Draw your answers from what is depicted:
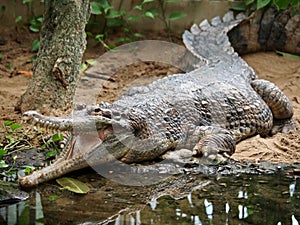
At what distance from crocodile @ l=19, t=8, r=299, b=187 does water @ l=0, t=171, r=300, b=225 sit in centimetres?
28

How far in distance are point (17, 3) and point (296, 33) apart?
3.57 metres

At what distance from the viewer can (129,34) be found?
8.01m

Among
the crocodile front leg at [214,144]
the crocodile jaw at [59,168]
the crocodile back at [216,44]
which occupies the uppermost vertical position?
the crocodile back at [216,44]

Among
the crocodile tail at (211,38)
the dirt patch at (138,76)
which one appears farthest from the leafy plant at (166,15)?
the dirt patch at (138,76)

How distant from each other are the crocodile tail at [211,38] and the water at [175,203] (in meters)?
2.36

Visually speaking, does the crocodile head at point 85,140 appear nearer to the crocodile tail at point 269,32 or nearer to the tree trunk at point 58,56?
the tree trunk at point 58,56

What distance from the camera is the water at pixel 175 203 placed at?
3682mm

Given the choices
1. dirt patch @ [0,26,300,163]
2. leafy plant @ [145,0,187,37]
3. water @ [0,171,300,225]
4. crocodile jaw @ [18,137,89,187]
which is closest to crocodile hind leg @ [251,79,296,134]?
dirt patch @ [0,26,300,163]

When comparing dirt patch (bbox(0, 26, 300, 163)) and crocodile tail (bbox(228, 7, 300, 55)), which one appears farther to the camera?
crocodile tail (bbox(228, 7, 300, 55))

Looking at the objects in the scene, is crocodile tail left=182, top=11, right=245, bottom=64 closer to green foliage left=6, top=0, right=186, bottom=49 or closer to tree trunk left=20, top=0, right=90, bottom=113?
green foliage left=6, top=0, right=186, bottom=49

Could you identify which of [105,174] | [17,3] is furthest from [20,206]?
[17,3]

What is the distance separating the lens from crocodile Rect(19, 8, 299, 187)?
4480 millimetres

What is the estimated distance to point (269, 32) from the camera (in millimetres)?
7602

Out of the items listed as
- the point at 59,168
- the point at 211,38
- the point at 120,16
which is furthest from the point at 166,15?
the point at 59,168
